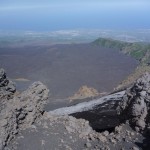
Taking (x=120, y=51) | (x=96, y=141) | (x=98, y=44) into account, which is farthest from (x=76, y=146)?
(x=98, y=44)

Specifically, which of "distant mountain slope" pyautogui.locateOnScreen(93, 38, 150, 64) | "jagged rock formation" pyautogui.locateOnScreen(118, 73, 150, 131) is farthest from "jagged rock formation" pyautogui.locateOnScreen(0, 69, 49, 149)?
"distant mountain slope" pyautogui.locateOnScreen(93, 38, 150, 64)

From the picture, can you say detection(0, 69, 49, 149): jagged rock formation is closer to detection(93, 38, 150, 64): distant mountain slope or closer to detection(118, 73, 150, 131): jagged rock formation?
detection(118, 73, 150, 131): jagged rock formation

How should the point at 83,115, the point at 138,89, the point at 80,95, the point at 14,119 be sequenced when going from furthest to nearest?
Answer: the point at 80,95
the point at 83,115
the point at 138,89
the point at 14,119

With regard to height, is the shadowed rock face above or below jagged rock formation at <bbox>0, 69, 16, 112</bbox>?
below

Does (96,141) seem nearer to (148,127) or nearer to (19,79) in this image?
(148,127)

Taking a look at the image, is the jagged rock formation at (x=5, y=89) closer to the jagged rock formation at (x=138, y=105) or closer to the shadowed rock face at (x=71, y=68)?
the jagged rock formation at (x=138, y=105)

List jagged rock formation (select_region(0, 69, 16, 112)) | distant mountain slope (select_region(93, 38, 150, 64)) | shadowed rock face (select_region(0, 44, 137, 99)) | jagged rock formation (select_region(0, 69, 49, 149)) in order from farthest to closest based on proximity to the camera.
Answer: distant mountain slope (select_region(93, 38, 150, 64))
shadowed rock face (select_region(0, 44, 137, 99))
jagged rock formation (select_region(0, 69, 16, 112))
jagged rock formation (select_region(0, 69, 49, 149))
